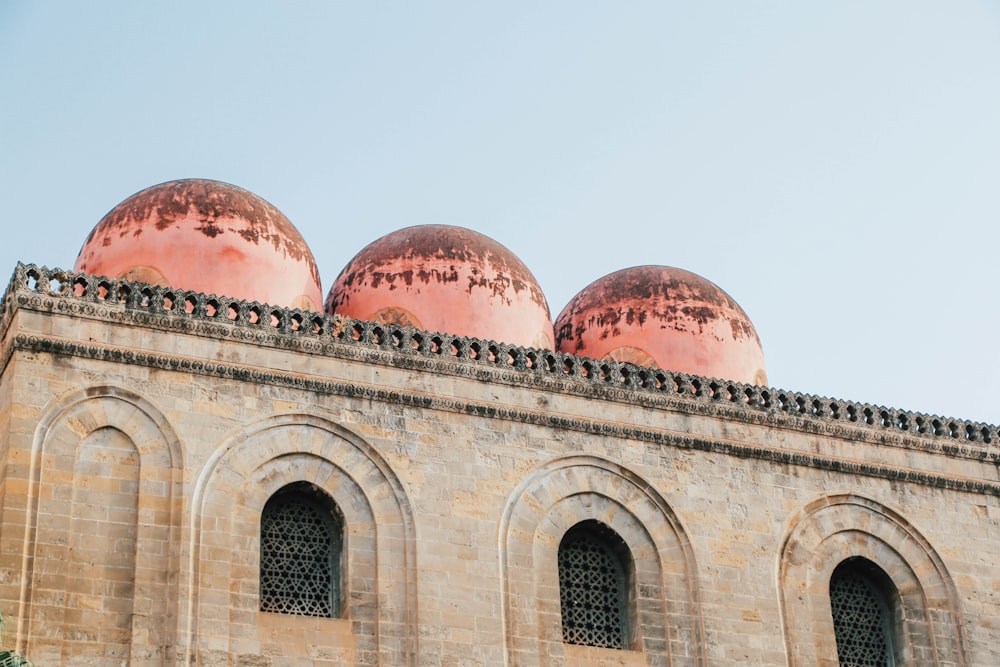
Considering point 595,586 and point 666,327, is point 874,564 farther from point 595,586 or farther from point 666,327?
point 666,327

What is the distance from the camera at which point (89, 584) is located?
13727 mm

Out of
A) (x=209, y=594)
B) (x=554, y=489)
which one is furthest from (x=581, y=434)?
(x=209, y=594)

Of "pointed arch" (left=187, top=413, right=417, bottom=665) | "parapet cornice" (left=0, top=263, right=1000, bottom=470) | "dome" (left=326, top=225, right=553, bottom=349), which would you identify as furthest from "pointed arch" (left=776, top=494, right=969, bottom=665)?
"pointed arch" (left=187, top=413, right=417, bottom=665)

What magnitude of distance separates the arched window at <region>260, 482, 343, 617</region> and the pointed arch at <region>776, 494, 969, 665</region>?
460cm

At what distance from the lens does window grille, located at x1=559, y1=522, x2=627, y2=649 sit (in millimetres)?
15766

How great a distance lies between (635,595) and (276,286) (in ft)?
15.6

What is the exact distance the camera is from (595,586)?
16047 millimetres

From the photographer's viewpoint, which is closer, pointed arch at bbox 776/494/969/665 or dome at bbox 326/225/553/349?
pointed arch at bbox 776/494/969/665

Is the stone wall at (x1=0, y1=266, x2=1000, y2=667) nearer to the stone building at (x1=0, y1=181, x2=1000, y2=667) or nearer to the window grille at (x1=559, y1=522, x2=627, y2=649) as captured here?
the stone building at (x1=0, y1=181, x2=1000, y2=667)

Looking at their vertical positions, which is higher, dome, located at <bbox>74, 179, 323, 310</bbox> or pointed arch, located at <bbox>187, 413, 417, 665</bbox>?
dome, located at <bbox>74, 179, 323, 310</bbox>

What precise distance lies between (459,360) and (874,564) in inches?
194

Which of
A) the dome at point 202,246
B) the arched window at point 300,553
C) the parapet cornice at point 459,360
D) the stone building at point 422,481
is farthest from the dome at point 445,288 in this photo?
the arched window at point 300,553

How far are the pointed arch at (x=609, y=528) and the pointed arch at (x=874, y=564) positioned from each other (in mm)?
1198

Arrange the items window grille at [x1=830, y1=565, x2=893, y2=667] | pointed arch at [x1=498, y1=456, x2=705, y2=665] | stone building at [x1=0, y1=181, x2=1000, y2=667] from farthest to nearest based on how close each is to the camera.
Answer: window grille at [x1=830, y1=565, x2=893, y2=667] → pointed arch at [x1=498, y1=456, x2=705, y2=665] → stone building at [x1=0, y1=181, x2=1000, y2=667]
